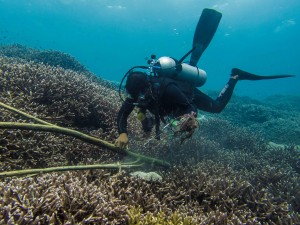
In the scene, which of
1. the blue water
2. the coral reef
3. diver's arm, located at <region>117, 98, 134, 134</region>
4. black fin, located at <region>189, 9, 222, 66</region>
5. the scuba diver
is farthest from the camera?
the blue water

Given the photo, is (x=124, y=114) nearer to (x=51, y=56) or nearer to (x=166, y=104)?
(x=166, y=104)

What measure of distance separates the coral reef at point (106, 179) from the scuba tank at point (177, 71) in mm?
1415

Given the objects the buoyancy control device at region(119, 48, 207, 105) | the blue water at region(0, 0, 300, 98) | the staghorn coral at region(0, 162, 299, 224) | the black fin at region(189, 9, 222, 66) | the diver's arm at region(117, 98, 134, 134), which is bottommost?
the staghorn coral at region(0, 162, 299, 224)

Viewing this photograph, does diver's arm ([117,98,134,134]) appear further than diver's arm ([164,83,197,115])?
Yes

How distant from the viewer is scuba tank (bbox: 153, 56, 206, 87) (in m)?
5.27

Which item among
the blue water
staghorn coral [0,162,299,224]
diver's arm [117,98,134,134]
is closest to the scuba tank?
diver's arm [117,98,134,134]

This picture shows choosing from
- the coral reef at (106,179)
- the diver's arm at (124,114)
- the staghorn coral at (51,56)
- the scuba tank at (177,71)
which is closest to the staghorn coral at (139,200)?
the coral reef at (106,179)

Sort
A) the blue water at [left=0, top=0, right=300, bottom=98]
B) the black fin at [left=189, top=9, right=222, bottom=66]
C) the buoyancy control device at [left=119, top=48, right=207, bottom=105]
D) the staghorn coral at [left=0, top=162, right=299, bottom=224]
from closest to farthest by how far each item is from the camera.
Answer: the staghorn coral at [left=0, top=162, right=299, bottom=224] → the buoyancy control device at [left=119, top=48, right=207, bottom=105] → the black fin at [left=189, top=9, right=222, bottom=66] → the blue water at [left=0, top=0, right=300, bottom=98]

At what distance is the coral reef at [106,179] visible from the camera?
2.77 m

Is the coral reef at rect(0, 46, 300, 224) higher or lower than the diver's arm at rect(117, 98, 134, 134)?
lower

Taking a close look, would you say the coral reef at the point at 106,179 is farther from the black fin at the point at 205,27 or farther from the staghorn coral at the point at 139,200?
the black fin at the point at 205,27

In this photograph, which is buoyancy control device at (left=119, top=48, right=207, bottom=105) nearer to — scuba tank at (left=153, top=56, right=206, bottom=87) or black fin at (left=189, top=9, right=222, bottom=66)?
scuba tank at (left=153, top=56, right=206, bottom=87)

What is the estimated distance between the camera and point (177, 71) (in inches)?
220

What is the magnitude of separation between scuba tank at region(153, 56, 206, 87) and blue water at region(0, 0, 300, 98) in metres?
32.9
